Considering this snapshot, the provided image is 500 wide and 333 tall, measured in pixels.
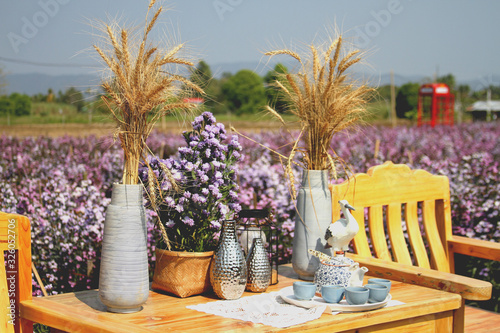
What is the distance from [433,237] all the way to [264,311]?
1490 millimetres

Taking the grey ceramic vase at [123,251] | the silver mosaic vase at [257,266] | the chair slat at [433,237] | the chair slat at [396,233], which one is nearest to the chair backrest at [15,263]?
the grey ceramic vase at [123,251]

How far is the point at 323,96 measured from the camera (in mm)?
2285

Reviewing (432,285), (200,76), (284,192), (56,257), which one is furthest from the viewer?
(284,192)

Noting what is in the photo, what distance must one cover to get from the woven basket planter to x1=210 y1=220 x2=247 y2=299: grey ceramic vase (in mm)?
63

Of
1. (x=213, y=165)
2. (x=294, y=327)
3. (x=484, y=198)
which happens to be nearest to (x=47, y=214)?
(x=213, y=165)

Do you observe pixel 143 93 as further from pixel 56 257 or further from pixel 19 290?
pixel 56 257

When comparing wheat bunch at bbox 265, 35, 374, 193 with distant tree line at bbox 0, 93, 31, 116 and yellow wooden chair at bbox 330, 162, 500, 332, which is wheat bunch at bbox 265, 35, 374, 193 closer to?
yellow wooden chair at bbox 330, 162, 500, 332

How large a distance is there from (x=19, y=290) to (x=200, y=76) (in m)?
0.98

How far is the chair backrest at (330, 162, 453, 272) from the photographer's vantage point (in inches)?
Result: 107

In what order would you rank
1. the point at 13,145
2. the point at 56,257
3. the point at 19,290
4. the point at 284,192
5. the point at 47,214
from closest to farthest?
the point at 19,290 → the point at 56,257 → the point at 47,214 → the point at 284,192 → the point at 13,145

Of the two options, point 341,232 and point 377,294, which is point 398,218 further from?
point 377,294

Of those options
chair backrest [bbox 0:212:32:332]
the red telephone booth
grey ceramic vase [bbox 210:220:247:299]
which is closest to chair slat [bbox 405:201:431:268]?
grey ceramic vase [bbox 210:220:247:299]

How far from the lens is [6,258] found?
76.2 inches

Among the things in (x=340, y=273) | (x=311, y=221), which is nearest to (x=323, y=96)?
(x=311, y=221)
